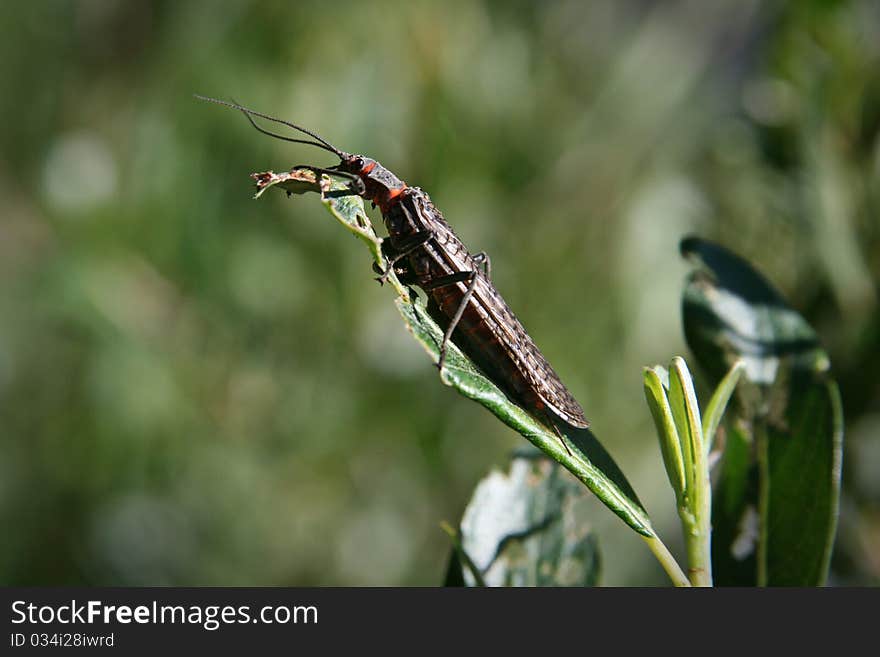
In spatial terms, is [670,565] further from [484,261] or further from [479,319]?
[484,261]

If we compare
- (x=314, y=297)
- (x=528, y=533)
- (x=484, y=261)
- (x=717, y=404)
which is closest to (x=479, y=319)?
(x=484, y=261)

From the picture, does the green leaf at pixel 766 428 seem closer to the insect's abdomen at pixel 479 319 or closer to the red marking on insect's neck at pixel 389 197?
the insect's abdomen at pixel 479 319

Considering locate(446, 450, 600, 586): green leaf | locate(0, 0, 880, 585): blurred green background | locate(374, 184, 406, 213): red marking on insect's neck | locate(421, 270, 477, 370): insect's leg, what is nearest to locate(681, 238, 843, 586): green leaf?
locate(446, 450, 600, 586): green leaf

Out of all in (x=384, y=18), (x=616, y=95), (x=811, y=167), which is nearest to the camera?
(x=811, y=167)

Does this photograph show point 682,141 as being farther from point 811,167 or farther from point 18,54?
point 18,54

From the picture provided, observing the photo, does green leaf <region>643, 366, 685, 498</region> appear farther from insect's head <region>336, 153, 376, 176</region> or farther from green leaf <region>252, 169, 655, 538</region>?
insect's head <region>336, 153, 376, 176</region>

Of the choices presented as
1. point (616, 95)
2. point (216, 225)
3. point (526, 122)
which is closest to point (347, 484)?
point (216, 225)
